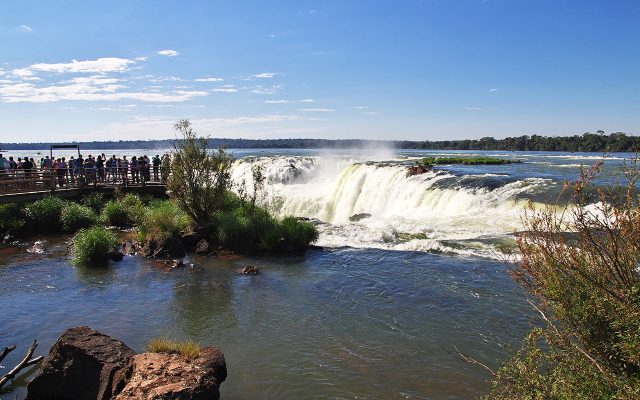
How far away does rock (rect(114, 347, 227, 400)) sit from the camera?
4863mm

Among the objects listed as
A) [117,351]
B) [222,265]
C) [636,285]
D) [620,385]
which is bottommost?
[222,265]

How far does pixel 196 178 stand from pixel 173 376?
1212cm

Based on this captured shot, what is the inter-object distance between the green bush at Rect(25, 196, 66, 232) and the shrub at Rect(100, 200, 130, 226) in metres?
1.73

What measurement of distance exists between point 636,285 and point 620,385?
2.65 feet

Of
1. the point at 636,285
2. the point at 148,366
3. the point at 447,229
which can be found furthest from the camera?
the point at 447,229

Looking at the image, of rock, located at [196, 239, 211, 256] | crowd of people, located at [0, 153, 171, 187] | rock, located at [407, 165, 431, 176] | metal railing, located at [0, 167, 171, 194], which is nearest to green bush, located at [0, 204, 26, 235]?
metal railing, located at [0, 167, 171, 194]

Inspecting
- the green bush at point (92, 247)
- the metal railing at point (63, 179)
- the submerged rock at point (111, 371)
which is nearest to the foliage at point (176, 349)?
the submerged rock at point (111, 371)

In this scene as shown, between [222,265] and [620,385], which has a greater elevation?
[620,385]

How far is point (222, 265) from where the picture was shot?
13.6m

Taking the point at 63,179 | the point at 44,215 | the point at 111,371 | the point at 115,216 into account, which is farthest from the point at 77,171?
the point at 111,371

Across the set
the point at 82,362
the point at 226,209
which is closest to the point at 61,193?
the point at 226,209

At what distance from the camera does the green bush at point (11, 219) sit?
17.9 metres

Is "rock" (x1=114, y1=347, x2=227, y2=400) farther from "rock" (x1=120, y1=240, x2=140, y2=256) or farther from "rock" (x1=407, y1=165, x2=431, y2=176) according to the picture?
"rock" (x1=407, y1=165, x2=431, y2=176)

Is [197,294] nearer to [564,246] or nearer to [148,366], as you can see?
[148,366]
